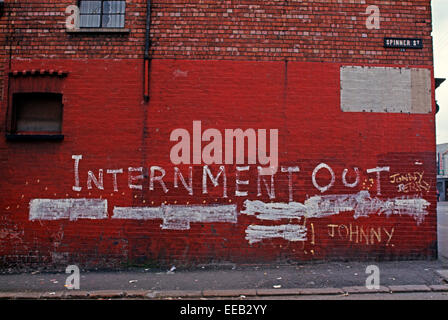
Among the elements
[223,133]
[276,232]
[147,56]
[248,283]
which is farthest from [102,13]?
[248,283]

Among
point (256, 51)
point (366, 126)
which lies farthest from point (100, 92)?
point (366, 126)

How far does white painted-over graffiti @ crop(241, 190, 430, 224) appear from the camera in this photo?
7316 millimetres

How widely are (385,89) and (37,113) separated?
7.58 meters

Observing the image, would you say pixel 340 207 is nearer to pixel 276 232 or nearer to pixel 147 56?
pixel 276 232

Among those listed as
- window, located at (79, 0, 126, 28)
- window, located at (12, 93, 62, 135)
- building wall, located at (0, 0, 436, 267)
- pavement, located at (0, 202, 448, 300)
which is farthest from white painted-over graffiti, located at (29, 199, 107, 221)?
window, located at (79, 0, 126, 28)

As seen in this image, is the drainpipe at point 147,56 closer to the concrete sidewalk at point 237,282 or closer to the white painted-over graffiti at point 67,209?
the white painted-over graffiti at point 67,209

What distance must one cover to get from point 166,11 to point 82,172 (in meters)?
3.91

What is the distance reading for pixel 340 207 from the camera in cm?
736

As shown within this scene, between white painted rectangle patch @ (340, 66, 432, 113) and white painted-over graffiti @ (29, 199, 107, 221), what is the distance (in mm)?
5602

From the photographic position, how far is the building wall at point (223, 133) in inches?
284

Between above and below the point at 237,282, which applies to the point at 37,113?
above

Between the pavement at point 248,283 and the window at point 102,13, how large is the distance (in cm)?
532

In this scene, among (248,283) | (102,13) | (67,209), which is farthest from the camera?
(102,13)

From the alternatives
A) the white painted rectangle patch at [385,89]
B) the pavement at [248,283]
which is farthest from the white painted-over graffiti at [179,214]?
the white painted rectangle patch at [385,89]
